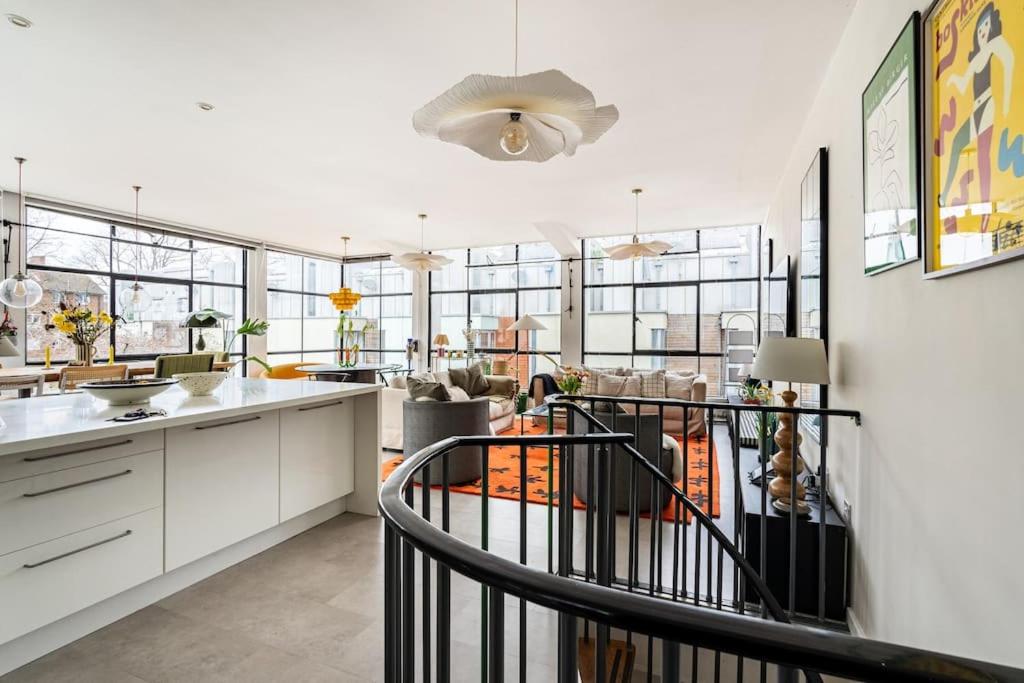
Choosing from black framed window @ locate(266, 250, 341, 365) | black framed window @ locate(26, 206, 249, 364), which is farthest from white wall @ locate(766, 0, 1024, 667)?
black framed window @ locate(266, 250, 341, 365)

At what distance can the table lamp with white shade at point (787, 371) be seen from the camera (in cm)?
228

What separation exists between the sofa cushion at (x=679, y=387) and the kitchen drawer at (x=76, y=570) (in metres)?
5.69

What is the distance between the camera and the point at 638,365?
8094 millimetres

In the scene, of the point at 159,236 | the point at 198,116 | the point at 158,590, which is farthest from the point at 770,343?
the point at 159,236

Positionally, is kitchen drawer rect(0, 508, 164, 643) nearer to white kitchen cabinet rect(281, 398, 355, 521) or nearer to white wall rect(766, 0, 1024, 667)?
white kitchen cabinet rect(281, 398, 355, 521)

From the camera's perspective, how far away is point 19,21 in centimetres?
246

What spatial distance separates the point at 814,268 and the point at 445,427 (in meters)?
2.95

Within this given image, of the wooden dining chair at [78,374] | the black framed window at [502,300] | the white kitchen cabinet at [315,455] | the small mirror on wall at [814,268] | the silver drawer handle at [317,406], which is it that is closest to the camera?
the small mirror on wall at [814,268]

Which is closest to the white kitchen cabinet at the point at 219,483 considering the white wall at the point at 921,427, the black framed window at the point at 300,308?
the white wall at the point at 921,427

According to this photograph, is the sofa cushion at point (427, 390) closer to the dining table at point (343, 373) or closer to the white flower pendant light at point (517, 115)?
the dining table at point (343, 373)

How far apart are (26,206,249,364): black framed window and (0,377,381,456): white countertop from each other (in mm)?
4114

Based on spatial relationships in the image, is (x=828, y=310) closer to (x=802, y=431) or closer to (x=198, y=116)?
(x=802, y=431)

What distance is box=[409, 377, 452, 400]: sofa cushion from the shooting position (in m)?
4.42

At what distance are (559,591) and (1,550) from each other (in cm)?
223
